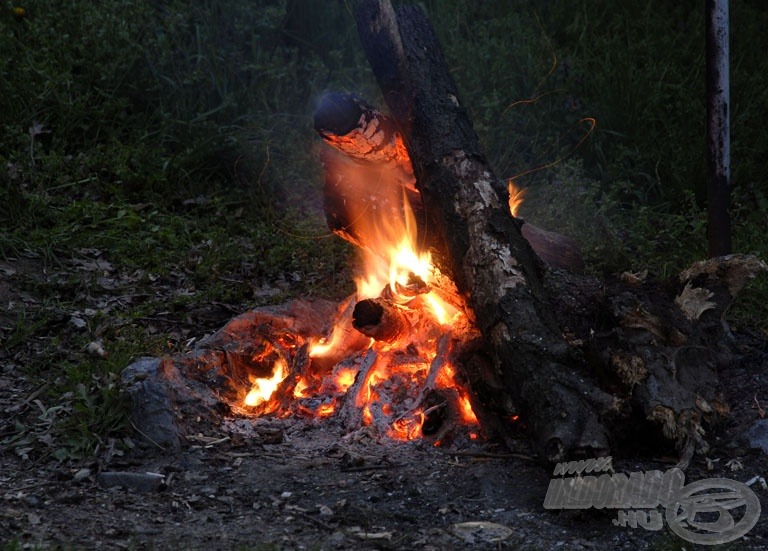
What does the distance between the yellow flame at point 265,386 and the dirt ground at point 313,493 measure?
0.30m

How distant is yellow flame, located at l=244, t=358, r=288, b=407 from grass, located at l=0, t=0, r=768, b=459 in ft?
2.77

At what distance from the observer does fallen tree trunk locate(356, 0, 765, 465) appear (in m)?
3.95

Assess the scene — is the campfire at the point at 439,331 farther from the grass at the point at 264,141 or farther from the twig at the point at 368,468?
the grass at the point at 264,141

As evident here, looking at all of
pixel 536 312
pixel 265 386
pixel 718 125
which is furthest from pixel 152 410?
pixel 718 125

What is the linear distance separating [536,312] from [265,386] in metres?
1.60

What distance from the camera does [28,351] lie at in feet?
17.5

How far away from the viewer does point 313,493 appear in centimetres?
387

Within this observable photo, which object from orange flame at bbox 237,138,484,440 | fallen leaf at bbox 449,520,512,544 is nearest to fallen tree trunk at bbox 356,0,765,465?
orange flame at bbox 237,138,484,440

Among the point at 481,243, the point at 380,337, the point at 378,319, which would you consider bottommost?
the point at 380,337

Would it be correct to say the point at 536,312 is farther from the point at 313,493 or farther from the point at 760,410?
the point at 313,493

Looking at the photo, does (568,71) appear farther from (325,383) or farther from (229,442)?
(229,442)

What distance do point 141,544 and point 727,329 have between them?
11.0 feet

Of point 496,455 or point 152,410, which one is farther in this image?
point 152,410

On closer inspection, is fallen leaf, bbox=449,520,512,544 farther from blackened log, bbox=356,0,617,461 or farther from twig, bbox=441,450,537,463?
twig, bbox=441,450,537,463
